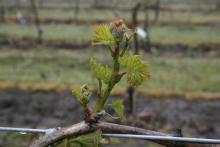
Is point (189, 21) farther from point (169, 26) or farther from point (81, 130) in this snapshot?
point (81, 130)

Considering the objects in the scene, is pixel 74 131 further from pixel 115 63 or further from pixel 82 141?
pixel 115 63

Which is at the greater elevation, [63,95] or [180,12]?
[180,12]

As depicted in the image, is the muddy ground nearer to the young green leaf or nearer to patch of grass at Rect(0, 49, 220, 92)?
patch of grass at Rect(0, 49, 220, 92)

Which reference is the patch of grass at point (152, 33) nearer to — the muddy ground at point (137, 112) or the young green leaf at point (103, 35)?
the muddy ground at point (137, 112)

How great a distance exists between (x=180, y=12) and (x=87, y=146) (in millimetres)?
17500

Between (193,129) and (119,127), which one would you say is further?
(193,129)

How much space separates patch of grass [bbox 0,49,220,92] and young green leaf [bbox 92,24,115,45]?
7234 millimetres

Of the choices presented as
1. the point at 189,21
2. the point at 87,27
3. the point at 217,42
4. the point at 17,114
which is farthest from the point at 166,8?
the point at 17,114

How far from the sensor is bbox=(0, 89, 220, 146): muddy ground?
6.49m

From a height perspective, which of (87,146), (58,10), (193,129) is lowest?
(193,129)

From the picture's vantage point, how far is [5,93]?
26.0ft

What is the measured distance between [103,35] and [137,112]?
6.06 m

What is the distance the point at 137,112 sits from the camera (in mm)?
7027

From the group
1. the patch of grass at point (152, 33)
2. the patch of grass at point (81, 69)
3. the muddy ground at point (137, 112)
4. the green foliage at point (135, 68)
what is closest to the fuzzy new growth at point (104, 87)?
the green foliage at point (135, 68)
